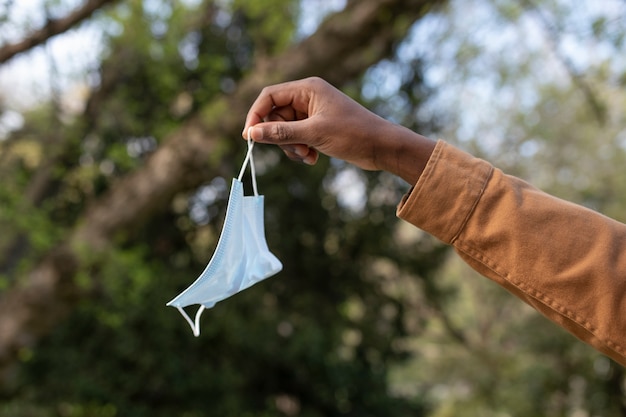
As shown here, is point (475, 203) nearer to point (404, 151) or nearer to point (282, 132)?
point (404, 151)

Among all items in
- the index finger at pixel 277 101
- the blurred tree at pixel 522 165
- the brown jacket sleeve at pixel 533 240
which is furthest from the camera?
the blurred tree at pixel 522 165

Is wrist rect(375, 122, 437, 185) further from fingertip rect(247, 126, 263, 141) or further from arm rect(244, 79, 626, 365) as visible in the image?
fingertip rect(247, 126, 263, 141)

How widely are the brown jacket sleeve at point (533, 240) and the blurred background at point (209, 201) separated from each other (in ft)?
10.6

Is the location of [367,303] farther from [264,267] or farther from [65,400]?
[264,267]

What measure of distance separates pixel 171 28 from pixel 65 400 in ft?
11.3

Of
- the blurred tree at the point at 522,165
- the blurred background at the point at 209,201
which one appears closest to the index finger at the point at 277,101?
the blurred background at the point at 209,201

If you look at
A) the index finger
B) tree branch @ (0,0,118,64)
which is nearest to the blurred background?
tree branch @ (0,0,118,64)

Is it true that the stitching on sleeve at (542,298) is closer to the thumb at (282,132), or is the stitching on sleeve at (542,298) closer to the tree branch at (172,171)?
the thumb at (282,132)

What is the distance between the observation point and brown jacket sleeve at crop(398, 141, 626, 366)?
98 centimetres

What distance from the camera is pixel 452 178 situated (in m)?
1.05

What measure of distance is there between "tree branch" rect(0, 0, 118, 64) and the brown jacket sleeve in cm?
339

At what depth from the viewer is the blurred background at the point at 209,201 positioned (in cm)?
430

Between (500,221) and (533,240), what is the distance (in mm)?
58

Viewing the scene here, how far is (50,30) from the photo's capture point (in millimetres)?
3809
